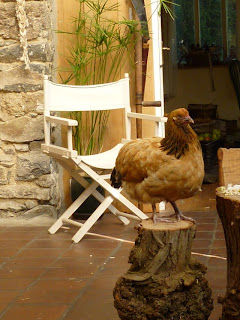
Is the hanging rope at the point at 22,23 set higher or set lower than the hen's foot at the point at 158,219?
higher

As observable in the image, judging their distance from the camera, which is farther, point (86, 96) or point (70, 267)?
point (86, 96)

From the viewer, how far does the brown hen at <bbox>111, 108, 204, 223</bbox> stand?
12.6 ft

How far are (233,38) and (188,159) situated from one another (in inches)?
258

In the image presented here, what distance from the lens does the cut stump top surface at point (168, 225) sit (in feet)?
11.8

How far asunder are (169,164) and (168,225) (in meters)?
0.35

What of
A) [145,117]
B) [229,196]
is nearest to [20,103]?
[145,117]

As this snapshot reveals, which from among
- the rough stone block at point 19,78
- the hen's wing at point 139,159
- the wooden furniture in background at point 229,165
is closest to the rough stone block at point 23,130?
the rough stone block at point 19,78

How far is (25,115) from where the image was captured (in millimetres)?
5988

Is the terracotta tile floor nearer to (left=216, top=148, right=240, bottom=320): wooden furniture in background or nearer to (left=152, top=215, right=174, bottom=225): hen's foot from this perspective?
(left=216, top=148, right=240, bottom=320): wooden furniture in background

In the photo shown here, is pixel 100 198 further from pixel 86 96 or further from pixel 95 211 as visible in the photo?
pixel 86 96

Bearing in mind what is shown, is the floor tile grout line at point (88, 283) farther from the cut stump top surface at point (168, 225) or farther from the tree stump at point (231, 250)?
the tree stump at point (231, 250)

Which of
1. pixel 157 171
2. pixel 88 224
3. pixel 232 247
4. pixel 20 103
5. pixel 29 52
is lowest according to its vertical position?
pixel 88 224

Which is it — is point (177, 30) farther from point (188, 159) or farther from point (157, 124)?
point (188, 159)

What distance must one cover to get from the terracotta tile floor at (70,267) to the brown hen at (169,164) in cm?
61
